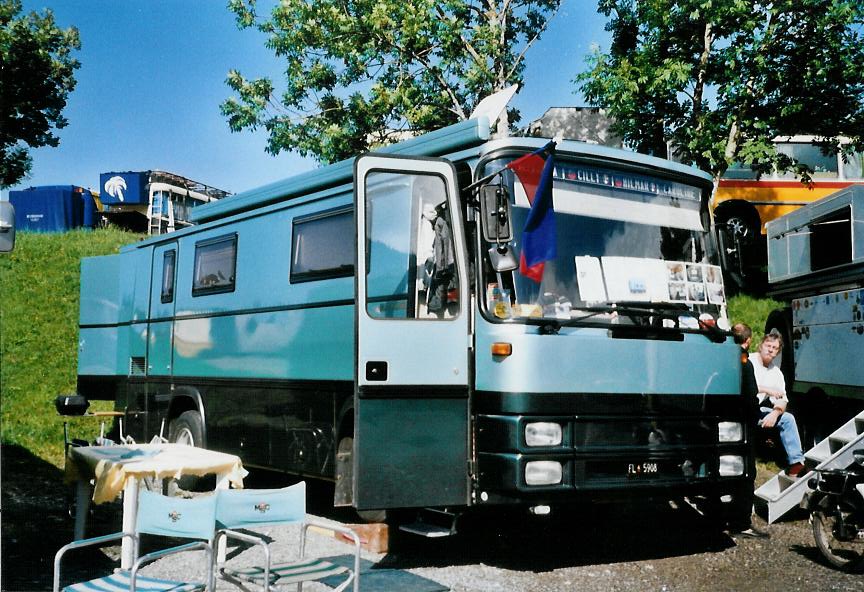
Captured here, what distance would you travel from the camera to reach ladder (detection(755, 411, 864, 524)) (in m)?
7.95

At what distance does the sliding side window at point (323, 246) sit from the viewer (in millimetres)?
7812

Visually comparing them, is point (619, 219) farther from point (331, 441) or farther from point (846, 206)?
point (846, 206)

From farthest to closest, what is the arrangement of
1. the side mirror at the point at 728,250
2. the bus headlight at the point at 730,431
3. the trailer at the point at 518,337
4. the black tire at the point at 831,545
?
the side mirror at the point at 728,250 → the bus headlight at the point at 730,431 → the black tire at the point at 831,545 → the trailer at the point at 518,337

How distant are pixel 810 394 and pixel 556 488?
590 cm

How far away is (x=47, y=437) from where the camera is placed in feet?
47.9

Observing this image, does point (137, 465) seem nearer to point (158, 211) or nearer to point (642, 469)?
point (642, 469)

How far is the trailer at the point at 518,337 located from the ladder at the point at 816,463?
992 mm

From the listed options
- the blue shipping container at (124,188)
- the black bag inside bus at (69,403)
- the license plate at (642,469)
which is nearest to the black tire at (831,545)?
the license plate at (642,469)

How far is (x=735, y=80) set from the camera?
14.6 meters

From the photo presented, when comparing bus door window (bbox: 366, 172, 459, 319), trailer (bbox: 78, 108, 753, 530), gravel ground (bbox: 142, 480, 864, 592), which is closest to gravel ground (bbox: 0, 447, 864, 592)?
gravel ground (bbox: 142, 480, 864, 592)

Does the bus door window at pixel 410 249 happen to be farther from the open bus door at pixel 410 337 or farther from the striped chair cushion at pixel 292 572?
the striped chair cushion at pixel 292 572

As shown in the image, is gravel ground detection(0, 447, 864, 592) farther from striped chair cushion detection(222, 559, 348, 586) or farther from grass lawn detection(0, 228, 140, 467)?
grass lawn detection(0, 228, 140, 467)

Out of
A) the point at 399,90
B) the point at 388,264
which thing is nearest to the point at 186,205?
the point at 399,90

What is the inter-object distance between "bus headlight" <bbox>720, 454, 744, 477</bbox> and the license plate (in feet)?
2.16
